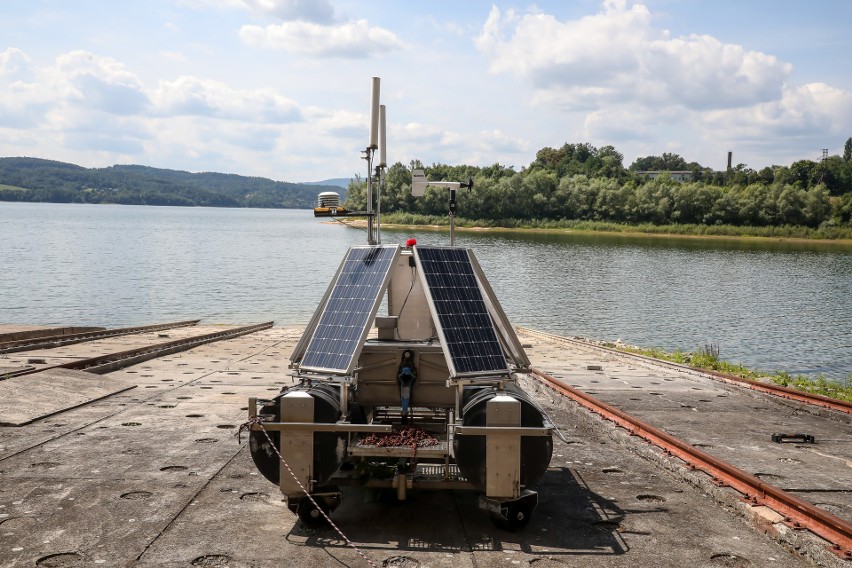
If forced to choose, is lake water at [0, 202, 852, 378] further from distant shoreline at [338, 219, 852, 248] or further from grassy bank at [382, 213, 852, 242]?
grassy bank at [382, 213, 852, 242]

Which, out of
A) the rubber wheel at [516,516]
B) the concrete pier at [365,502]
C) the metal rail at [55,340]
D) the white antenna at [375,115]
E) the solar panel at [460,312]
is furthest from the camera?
the metal rail at [55,340]

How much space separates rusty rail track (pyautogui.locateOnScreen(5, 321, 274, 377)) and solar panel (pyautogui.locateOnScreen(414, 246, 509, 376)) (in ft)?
36.8

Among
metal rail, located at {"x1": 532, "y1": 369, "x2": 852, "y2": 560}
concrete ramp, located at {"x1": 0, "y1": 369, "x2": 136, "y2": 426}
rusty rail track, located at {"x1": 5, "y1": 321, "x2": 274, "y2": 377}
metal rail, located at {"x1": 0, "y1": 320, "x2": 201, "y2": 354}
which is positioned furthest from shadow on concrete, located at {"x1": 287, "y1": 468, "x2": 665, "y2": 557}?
metal rail, located at {"x1": 0, "y1": 320, "x2": 201, "y2": 354}

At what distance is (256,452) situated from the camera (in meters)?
9.27

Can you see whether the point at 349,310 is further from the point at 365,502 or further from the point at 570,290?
the point at 570,290

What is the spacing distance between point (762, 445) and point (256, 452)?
907 cm

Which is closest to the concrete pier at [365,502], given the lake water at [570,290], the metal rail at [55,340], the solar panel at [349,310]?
the solar panel at [349,310]

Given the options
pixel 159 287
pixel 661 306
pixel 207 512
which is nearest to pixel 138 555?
pixel 207 512

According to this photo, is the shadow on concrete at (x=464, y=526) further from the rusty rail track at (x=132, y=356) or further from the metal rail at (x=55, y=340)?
the metal rail at (x=55, y=340)

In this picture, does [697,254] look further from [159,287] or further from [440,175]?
[440,175]

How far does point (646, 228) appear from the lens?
128625 millimetres

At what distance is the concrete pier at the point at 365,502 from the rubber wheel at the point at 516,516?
0.44ft

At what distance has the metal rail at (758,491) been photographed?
8.66 m

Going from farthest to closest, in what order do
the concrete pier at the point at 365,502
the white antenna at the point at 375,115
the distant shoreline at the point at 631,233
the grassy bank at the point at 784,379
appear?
the distant shoreline at the point at 631,233 < the grassy bank at the point at 784,379 < the white antenna at the point at 375,115 < the concrete pier at the point at 365,502
